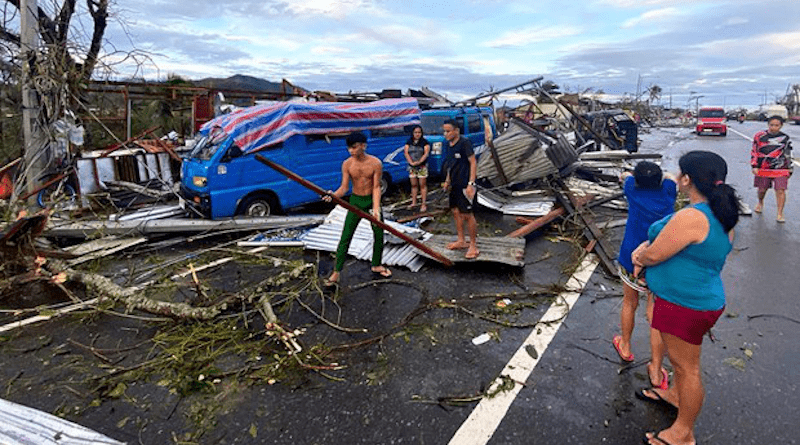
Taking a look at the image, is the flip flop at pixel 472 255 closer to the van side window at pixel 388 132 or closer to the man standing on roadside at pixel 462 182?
the man standing on roadside at pixel 462 182

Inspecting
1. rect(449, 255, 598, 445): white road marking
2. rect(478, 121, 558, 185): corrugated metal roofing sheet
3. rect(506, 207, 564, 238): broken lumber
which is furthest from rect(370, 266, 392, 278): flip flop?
rect(478, 121, 558, 185): corrugated metal roofing sheet

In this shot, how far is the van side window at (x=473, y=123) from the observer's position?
1175 centimetres

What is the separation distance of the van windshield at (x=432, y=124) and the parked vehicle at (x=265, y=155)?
216cm

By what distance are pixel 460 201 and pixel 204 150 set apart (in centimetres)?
491

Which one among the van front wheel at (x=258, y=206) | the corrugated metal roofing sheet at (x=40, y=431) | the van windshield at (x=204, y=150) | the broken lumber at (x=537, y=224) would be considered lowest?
the corrugated metal roofing sheet at (x=40, y=431)

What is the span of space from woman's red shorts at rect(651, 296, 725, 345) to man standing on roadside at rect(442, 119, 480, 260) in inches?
130

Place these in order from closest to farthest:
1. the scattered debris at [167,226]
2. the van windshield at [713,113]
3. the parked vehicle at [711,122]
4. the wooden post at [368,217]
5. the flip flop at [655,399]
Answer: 1. the flip flop at [655,399]
2. the wooden post at [368,217]
3. the scattered debris at [167,226]
4. the parked vehicle at [711,122]
5. the van windshield at [713,113]

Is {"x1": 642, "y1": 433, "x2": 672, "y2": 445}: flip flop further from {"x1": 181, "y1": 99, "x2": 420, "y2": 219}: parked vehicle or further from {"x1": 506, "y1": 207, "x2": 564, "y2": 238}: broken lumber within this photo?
{"x1": 181, "y1": 99, "x2": 420, "y2": 219}: parked vehicle

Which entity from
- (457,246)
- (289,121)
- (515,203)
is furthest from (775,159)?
(289,121)

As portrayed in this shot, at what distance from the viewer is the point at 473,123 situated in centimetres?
1192

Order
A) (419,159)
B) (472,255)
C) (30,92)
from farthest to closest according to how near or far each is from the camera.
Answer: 1. (419,159)
2. (30,92)
3. (472,255)

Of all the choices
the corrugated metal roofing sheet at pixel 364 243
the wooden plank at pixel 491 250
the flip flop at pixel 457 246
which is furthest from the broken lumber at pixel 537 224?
the corrugated metal roofing sheet at pixel 364 243

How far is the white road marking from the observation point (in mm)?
2898

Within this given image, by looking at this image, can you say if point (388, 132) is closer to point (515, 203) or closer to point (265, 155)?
point (265, 155)
